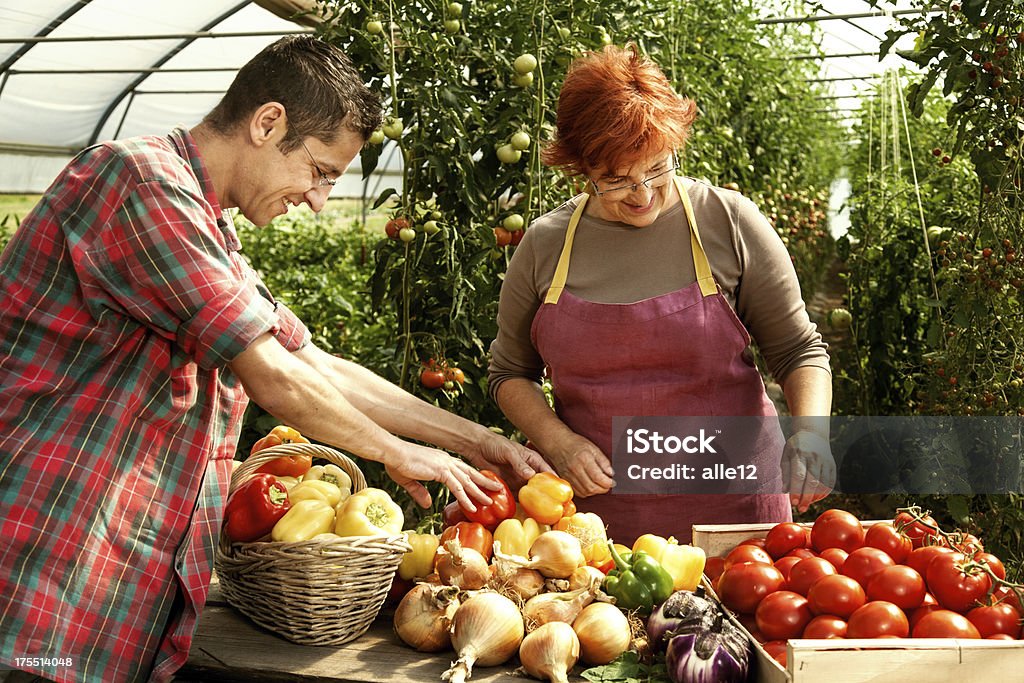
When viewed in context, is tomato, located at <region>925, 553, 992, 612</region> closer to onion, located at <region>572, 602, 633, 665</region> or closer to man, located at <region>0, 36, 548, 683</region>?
onion, located at <region>572, 602, 633, 665</region>

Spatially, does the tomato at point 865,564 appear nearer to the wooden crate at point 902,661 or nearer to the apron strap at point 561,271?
the wooden crate at point 902,661

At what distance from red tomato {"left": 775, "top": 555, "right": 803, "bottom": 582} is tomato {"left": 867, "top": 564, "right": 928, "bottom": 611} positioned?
0.17 metres

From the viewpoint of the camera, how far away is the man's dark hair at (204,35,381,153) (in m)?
1.76

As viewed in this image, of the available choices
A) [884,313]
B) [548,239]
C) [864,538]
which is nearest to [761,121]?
[884,313]

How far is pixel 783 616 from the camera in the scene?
1645 mm

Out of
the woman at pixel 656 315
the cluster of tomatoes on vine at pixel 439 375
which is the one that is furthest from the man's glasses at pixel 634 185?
the cluster of tomatoes on vine at pixel 439 375

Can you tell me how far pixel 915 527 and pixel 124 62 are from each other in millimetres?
9743

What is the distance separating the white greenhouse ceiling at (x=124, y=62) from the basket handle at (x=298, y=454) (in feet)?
17.6

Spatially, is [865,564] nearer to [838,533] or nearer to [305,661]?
[838,533]

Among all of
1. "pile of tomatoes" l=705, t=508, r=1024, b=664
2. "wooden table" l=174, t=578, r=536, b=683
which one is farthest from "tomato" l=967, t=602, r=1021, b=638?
"wooden table" l=174, t=578, r=536, b=683

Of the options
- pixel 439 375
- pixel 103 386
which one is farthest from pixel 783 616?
pixel 439 375

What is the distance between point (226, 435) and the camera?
1.80m

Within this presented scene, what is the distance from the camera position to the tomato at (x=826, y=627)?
1.57 m

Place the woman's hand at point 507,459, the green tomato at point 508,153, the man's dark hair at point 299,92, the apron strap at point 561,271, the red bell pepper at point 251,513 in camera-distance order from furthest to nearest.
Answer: the green tomato at point 508,153 → the apron strap at point 561,271 → the woman's hand at point 507,459 → the red bell pepper at point 251,513 → the man's dark hair at point 299,92
